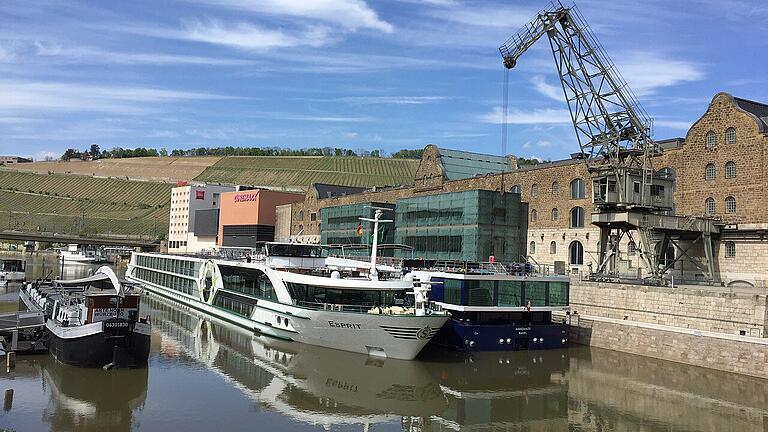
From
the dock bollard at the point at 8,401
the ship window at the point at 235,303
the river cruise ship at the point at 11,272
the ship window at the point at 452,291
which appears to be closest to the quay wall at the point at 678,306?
the ship window at the point at 452,291

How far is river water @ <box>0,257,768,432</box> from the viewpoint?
22.6 metres

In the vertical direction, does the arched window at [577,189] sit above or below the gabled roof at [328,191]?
below

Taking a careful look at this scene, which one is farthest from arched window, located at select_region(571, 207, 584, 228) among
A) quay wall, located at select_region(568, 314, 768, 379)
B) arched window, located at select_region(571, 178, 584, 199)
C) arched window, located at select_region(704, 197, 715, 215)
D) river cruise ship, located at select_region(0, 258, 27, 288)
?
river cruise ship, located at select_region(0, 258, 27, 288)

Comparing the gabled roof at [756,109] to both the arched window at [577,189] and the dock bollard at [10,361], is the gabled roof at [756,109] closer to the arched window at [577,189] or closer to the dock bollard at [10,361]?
the arched window at [577,189]

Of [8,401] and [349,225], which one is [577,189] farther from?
[8,401]

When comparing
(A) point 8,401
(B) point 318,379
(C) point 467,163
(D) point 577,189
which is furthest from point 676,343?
(C) point 467,163

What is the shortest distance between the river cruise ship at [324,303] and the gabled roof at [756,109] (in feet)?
84.5

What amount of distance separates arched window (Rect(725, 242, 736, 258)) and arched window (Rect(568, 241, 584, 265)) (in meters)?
12.2

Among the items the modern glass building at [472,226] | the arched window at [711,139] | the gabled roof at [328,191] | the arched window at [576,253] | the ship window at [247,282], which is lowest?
the ship window at [247,282]

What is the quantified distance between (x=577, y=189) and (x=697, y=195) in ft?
35.1

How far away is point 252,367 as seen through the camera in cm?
3147

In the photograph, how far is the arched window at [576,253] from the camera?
5266 centimetres

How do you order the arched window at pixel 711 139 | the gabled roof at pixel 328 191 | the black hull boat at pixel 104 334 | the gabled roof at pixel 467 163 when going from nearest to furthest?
1. the black hull boat at pixel 104 334
2. the arched window at pixel 711 139
3. the gabled roof at pixel 467 163
4. the gabled roof at pixel 328 191

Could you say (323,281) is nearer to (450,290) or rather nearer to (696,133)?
(450,290)
